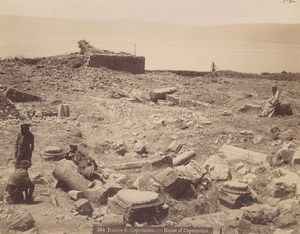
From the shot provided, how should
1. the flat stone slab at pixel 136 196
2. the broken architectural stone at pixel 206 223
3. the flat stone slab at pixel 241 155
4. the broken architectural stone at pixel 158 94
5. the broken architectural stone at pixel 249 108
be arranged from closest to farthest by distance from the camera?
the broken architectural stone at pixel 206 223 < the flat stone slab at pixel 136 196 < the flat stone slab at pixel 241 155 < the broken architectural stone at pixel 249 108 < the broken architectural stone at pixel 158 94

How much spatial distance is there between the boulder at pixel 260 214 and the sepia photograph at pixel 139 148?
0.05 ft

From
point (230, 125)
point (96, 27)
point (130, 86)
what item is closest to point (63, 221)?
point (230, 125)

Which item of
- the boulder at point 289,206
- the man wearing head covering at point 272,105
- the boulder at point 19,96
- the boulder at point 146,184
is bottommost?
the boulder at point 289,206

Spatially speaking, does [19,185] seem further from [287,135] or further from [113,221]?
[287,135]

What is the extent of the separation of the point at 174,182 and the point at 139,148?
2.67m

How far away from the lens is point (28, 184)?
21.7 ft

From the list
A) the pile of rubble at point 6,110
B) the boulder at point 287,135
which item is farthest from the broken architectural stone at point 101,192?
the pile of rubble at point 6,110

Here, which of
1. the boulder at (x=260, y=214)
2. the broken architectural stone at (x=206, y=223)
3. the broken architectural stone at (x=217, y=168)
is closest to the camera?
the broken architectural stone at (x=206, y=223)

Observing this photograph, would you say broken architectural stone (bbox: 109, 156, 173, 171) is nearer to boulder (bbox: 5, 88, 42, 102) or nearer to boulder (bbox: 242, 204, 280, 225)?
boulder (bbox: 242, 204, 280, 225)

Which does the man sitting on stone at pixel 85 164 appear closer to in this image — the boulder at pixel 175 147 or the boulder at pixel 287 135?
the boulder at pixel 175 147

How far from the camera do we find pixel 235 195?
281 inches

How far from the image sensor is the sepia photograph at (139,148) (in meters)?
6.50

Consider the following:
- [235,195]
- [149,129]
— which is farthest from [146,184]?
[149,129]

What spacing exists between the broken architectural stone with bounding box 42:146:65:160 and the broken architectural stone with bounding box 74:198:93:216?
2363 millimetres
